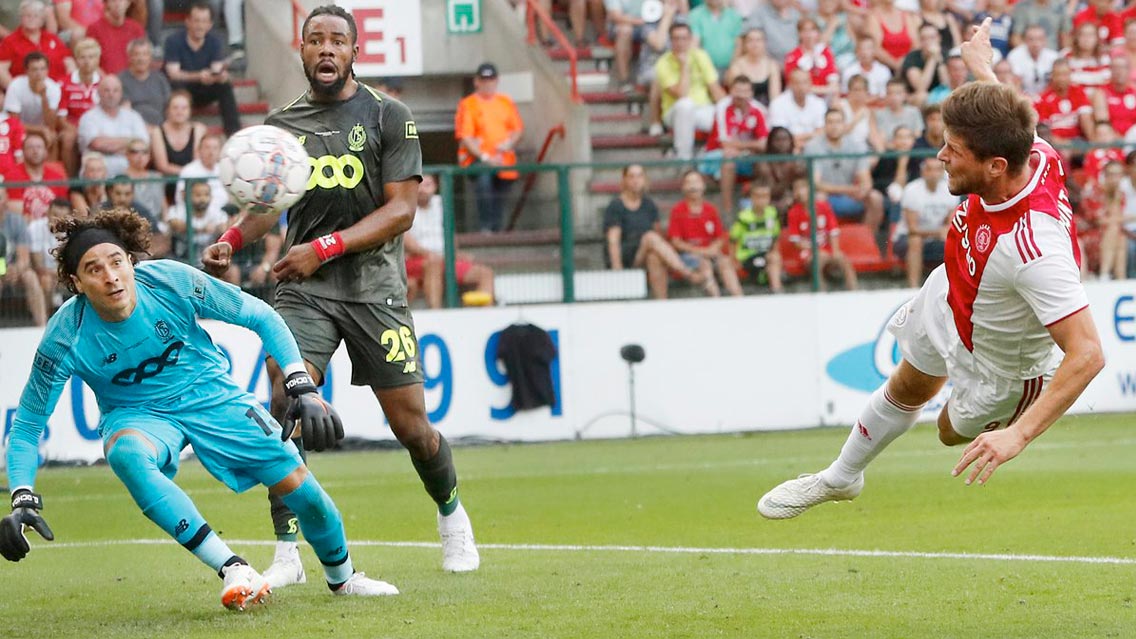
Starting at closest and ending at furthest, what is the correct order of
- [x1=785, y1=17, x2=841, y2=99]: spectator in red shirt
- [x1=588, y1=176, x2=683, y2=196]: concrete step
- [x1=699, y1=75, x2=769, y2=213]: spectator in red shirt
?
[x1=588, y1=176, x2=683, y2=196]: concrete step, [x1=699, y1=75, x2=769, y2=213]: spectator in red shirt, [x1=785, y1=17, x2=841, y2=99]: spectator in red shirt

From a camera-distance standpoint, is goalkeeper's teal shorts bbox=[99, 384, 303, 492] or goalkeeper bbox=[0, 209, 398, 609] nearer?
goalkeeper bbox=[0, 209, 398, 609]

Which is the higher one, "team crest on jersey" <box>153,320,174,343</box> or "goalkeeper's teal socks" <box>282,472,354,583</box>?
"team crest on jersey" <box>153,320,174,343</box>

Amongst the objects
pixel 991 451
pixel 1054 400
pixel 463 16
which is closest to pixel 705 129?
pixel 463 16

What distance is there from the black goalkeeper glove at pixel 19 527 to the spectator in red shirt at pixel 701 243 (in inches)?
421

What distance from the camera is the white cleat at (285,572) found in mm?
7477

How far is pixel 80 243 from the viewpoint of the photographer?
21.2 feet

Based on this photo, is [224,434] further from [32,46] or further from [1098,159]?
[1098,159]

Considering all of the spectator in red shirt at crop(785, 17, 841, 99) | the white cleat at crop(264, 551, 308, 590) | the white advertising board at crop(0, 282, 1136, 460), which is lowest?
the white advertising board at crop(0, 282, 1136, 460)

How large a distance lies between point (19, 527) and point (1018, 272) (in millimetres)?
3697

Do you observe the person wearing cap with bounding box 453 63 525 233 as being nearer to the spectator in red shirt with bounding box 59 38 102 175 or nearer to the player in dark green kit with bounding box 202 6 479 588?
the spectator in red shirt with bounding box 59 38 102 175

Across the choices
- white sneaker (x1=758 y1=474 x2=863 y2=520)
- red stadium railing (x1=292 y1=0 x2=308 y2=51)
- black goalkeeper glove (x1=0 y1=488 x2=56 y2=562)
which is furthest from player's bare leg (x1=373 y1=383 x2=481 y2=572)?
red stadium railing (x1=292 y1=0 x2=308 y2=51)

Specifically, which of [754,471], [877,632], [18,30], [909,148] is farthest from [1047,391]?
[18,30]

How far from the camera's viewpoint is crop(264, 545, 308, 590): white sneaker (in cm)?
748

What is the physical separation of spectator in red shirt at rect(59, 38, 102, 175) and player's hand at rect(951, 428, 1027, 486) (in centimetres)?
1277
